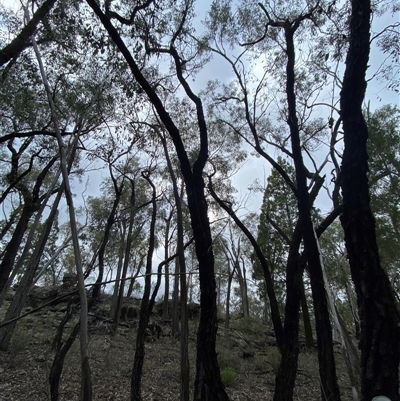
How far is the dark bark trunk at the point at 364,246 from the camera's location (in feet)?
7.77

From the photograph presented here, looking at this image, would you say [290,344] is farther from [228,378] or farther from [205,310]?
[228,378]

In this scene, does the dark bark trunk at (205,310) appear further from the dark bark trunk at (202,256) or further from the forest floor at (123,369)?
the forest floor at (123,369)

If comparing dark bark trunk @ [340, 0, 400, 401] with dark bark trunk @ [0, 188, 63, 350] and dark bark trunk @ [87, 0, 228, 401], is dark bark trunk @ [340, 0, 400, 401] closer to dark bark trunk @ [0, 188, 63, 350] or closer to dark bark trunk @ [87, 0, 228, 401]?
dark bark trunk @ [87, 0, 228, 401]

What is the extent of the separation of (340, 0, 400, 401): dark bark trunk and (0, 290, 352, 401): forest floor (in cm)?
486

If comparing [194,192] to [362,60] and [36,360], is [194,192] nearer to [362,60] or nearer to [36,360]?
[362,60]

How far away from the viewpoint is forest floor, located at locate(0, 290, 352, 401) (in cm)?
666

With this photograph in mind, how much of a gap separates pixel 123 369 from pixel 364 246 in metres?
7.91

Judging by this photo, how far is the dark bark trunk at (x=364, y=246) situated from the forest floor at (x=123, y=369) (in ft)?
15.9

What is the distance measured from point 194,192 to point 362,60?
2.70 m

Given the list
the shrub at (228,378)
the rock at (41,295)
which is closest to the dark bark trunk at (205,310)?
the shrub at (228,378)

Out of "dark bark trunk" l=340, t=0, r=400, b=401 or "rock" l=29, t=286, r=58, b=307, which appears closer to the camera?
"dark bark trunk" l=340, t=0, r=400, b=401

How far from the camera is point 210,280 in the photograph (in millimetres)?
4074

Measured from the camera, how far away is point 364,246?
9.11 feet

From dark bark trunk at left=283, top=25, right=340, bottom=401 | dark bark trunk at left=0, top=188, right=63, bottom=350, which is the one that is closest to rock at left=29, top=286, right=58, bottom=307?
dark bark trunk at left=0, top=188, right=63, bottom=350
